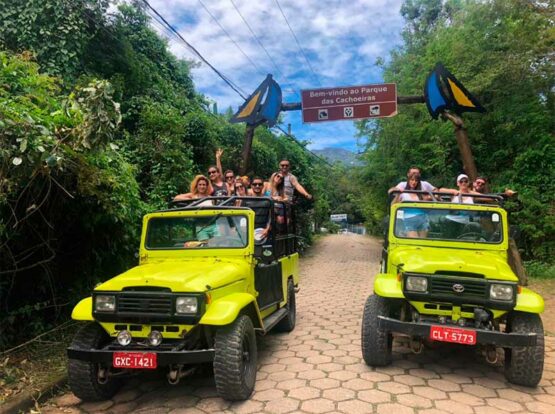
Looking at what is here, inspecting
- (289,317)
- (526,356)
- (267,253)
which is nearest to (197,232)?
(267,253)

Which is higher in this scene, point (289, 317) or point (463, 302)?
point (463, 302)

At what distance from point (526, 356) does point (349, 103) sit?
301 inches

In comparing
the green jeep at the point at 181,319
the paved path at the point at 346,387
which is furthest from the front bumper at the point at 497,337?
the green jeep at the point at 181,319

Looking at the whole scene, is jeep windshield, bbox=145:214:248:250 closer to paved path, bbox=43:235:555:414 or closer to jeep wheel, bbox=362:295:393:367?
paved path, bbox=43:235:555:414

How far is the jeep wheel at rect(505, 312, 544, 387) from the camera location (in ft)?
13.1

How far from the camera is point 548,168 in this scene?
10859mm

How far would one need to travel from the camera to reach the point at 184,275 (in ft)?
13.2

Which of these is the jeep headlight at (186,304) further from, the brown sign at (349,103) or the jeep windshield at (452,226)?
the brown sign at (349,103)

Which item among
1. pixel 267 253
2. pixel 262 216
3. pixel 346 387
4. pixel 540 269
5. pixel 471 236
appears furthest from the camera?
pixel 540 269

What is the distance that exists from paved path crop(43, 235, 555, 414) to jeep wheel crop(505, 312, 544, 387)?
0.13 m

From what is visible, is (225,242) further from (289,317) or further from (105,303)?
(289,317)

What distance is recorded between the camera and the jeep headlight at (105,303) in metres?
3.80

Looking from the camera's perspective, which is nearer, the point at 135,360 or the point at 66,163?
the point at 135,360

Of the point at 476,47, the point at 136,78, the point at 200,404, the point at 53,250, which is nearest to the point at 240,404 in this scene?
the point at 200,404
